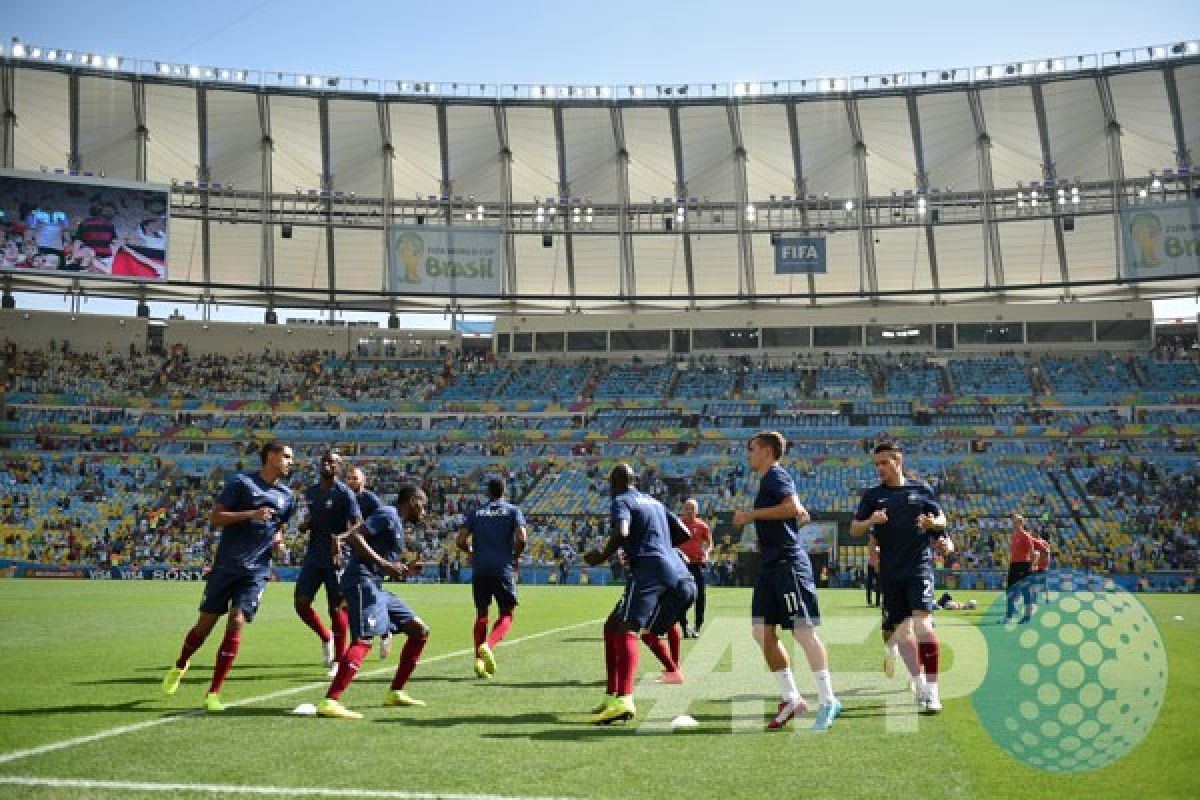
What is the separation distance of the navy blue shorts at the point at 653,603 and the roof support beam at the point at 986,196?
5024 cm

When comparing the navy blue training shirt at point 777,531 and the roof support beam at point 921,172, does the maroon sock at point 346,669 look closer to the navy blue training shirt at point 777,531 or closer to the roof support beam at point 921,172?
A: the navy blue training shirt at point 777,531

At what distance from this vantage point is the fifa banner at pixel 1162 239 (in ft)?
164

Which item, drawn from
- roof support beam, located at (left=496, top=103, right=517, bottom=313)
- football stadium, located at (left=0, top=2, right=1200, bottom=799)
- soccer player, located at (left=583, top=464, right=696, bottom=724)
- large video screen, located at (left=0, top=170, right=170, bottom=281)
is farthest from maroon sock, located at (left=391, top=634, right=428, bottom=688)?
roof support beam, located at (left=496, top=103, right=517, bottom=313)

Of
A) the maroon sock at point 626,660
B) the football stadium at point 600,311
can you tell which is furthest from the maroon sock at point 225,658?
the football stadium at point 600,311

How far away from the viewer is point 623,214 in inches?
2259

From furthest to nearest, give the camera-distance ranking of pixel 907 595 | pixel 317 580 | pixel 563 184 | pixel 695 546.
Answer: pixel 563 184 → pixel 695 546 → pixel 317 580 → pixel 907 595

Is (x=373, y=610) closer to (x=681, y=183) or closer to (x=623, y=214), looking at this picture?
(x=623, y=214)

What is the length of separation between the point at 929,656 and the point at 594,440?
45.3 meters

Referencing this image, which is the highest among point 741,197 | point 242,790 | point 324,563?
point 741,197

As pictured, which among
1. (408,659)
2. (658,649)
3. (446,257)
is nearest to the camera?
(408,659)

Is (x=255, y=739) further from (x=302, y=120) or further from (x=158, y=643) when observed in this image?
(x=302, y=120)

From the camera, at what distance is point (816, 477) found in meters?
48.7

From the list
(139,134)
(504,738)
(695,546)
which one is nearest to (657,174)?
(139,134)

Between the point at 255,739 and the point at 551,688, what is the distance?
12.3 ft
